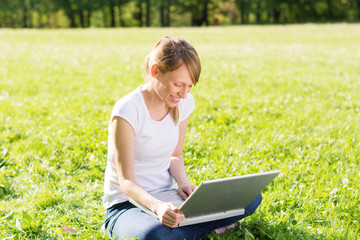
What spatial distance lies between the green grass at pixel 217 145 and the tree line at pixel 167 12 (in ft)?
148

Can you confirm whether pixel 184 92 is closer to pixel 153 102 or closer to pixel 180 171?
pixel 153 102

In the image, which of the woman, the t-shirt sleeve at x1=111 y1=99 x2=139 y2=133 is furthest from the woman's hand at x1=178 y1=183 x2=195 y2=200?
the t-shirt sleeve at x1=111 y1=99 x2=139 y2=133

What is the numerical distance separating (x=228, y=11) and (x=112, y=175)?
199ft

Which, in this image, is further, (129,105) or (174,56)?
(129,105)

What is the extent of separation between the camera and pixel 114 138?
2.90 m

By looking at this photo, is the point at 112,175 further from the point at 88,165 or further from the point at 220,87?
the point at 220,87

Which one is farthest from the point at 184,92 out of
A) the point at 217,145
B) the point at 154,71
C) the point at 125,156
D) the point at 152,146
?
the point at 217,145

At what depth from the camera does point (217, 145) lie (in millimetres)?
5301

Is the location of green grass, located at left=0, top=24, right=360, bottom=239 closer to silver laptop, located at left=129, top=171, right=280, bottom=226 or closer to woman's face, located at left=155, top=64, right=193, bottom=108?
silver laptop, located at left=129, top=171, right=280, bottom=226

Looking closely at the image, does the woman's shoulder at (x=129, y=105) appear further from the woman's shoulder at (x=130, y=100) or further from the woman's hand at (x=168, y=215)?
the woman's hand at (x=168, y=215)

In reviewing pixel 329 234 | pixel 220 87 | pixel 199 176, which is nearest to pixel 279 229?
pixel 329 234

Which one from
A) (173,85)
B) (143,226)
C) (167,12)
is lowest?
(143,226)

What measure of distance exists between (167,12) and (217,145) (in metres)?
52.9

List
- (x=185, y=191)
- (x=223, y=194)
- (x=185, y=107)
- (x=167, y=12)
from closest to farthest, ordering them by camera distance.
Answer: (x=223, y=194) → (x=185, y=191) → (x=185, y=107) → (x=167, y=12)
